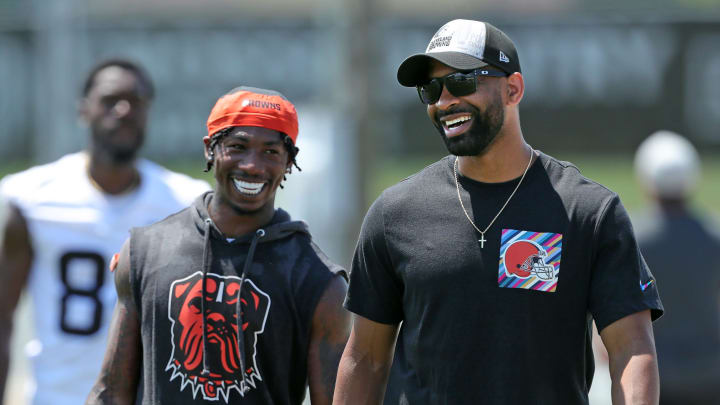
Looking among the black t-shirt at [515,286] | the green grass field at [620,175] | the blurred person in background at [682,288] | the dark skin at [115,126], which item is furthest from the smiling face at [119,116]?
the green grass field at [620,175]

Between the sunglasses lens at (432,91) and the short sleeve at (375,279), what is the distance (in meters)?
0.36

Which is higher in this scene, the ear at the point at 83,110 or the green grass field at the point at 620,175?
the ear at the point at 83,110

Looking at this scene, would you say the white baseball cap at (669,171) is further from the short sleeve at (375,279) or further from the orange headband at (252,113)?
the short sleeve at (375,279)

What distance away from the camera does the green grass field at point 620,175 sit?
2367 cm

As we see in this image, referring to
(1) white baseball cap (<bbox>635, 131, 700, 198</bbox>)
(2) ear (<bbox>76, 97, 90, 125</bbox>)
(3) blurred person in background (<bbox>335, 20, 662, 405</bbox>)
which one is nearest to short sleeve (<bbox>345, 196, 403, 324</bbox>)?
(3) blurred person in background (<bbox>335, 20, 662, 405</bbox>)

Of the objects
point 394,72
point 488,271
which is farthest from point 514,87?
point 394,72

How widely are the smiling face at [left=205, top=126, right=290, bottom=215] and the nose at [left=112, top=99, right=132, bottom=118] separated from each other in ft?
5.84

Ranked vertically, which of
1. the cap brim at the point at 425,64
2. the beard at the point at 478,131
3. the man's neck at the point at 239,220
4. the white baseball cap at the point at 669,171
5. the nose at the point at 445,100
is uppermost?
the cap brim at the point at 425,64

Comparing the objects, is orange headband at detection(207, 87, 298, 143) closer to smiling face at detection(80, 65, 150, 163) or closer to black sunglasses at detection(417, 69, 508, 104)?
black sunglasses at detection(417, 69, 508, 104)

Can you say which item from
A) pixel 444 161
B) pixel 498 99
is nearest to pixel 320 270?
pixel 444 161

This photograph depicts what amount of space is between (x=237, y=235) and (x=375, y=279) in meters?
0.62

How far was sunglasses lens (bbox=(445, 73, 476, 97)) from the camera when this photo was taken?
396cm

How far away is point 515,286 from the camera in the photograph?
12.6ft

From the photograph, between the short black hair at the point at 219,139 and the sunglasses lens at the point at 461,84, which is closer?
the sunglasses lens at the point at 461,84
